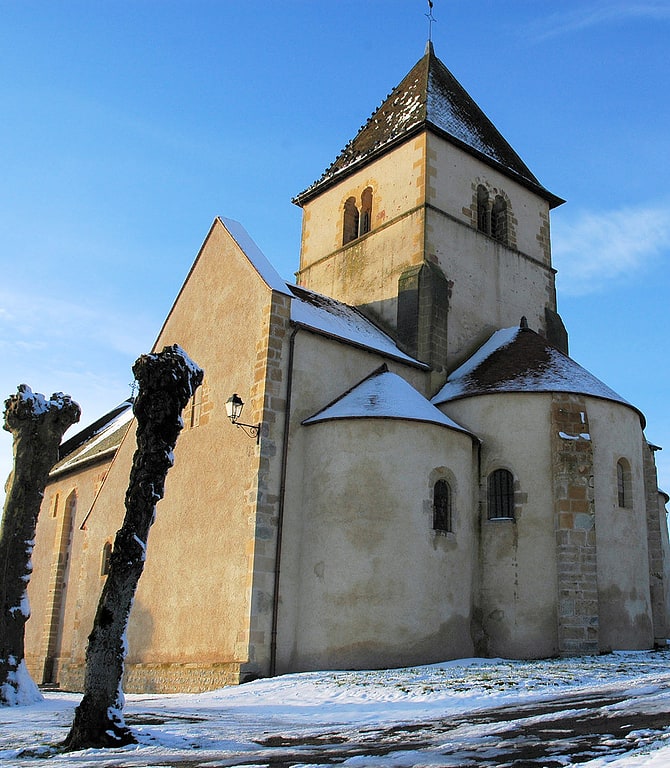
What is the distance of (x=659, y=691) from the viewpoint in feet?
35.6

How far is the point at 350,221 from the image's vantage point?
27344 mm

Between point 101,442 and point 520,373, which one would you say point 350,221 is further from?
point 101,442

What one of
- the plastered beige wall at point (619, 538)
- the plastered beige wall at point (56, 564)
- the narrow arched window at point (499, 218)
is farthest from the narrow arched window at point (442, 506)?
the plastered beige wall at point (56, 564)

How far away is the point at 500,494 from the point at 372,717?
31.3 ft

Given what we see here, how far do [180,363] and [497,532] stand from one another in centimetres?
1054

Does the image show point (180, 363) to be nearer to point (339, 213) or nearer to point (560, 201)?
Answer: point (339, 213)

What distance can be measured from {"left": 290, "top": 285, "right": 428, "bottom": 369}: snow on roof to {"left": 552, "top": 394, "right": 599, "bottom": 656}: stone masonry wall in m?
4.34

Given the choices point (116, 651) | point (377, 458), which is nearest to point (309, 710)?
point (116, 651)

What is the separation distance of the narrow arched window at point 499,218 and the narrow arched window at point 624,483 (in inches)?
369

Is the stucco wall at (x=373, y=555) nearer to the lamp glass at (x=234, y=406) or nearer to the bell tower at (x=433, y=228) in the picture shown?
the lamp glass at (x=234, y=406)

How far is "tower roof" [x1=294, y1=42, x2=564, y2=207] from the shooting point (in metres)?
26.0

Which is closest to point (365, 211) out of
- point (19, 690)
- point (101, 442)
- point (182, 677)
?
point (101, 442)

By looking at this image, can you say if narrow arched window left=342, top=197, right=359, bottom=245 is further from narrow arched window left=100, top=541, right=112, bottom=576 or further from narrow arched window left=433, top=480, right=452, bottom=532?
narrow arched window left=100, top=541, right=112, bottom=576

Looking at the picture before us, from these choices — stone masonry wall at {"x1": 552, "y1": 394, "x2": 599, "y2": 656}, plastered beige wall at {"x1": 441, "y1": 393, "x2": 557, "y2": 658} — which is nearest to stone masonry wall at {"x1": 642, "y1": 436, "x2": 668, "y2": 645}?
stone masonry wall at {"x1": 552, "y1": 394, "x2": 599, "y2": 656}
